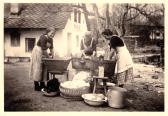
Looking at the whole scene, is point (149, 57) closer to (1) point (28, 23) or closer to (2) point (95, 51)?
(2) point (95, 51)

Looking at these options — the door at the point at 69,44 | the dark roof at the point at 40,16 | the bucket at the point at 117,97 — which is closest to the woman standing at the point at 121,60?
the bucket at the point at 117,97

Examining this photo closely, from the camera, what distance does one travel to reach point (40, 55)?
3148 millimetres

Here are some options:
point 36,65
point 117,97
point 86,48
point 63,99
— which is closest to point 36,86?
point 36,65

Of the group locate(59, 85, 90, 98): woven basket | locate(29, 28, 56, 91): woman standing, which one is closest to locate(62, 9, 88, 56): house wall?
locate(29, 28, 56, 91): woman standing

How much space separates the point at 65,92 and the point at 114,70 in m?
0.60

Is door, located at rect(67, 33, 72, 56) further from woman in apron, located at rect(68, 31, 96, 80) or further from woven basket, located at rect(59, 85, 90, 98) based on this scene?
woven basket, located at rect(59, 85, 90, 98)

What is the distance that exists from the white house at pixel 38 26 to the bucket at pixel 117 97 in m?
0.61

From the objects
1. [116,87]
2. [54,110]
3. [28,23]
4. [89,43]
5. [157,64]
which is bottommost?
[54,110]

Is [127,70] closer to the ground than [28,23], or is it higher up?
closer to the ground

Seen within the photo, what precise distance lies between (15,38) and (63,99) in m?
0.85

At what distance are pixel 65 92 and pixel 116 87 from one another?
56 cm

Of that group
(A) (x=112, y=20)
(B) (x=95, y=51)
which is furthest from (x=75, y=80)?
(A) (x=112, y=20)

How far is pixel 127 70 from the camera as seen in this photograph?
3.13m

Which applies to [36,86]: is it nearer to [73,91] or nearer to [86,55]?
[73,91]
